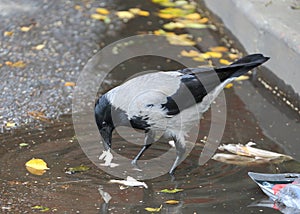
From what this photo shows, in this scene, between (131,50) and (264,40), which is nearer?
(264,40)

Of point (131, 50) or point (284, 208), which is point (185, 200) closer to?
point (284, 208)

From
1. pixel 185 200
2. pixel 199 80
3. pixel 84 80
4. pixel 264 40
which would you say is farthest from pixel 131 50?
pixel 185 200

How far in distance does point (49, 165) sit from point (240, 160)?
1418 millimetres

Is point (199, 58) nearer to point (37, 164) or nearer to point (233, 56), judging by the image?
point (233, 56)

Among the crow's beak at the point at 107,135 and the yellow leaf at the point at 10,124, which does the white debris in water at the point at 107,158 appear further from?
the yellow leaf at the point at 10,124

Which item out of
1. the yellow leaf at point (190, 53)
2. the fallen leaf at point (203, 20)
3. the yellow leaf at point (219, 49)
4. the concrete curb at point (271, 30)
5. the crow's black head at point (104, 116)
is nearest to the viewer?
the crow's black head at point (104, 116)

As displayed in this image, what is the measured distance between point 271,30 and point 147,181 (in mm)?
2483

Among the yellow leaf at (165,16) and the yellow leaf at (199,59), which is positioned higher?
the yellow leaf at (199,59)

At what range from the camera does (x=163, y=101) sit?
518 cm

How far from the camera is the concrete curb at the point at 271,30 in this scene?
661 centimetres

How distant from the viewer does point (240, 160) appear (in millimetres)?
5508

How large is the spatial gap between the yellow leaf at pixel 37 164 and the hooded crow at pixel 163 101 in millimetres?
464

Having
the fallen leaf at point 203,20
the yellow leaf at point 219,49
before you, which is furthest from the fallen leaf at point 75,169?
the fallen leaf at point 203,20

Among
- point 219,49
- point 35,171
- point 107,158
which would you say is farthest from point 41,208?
point 219,49
